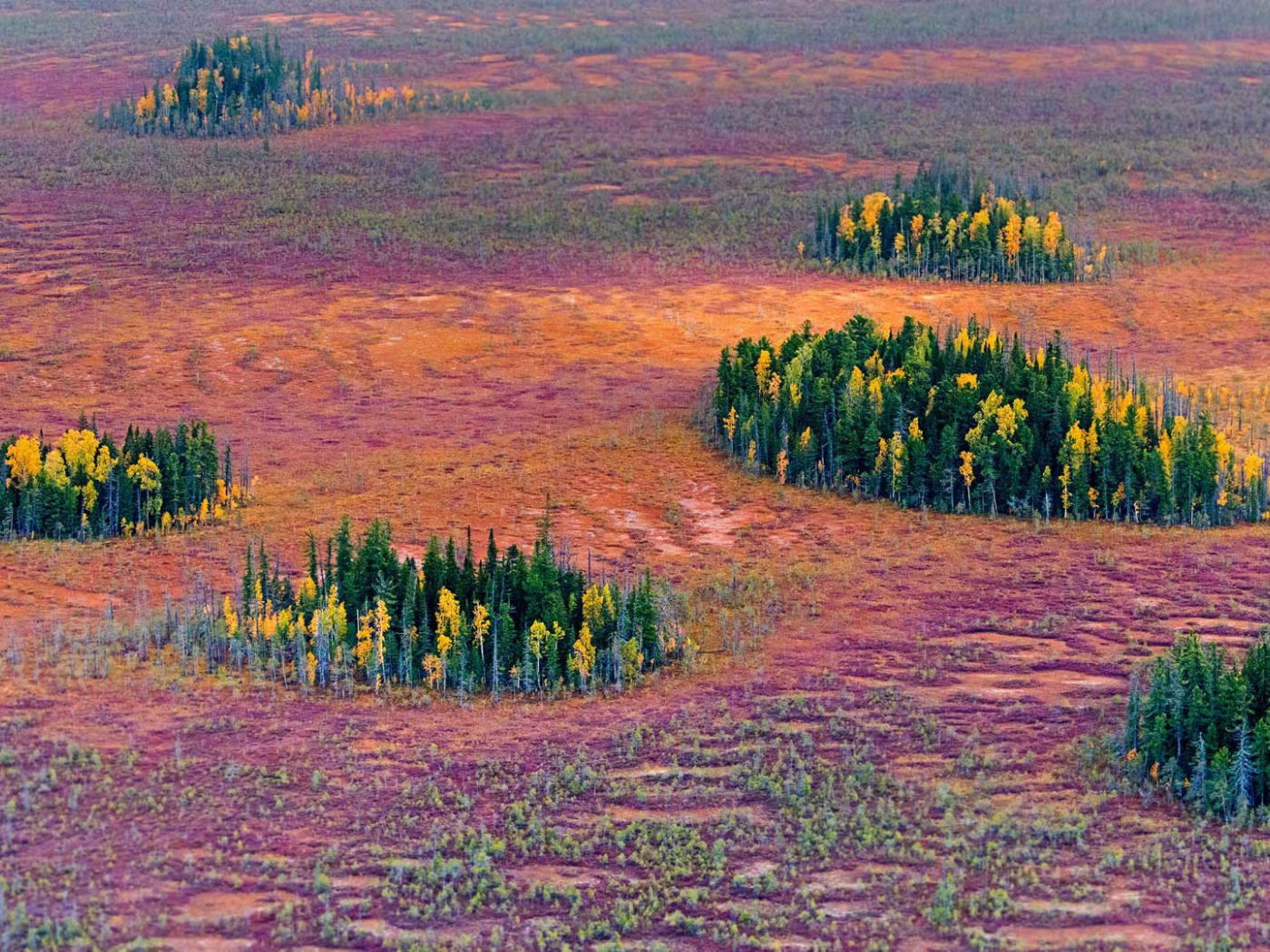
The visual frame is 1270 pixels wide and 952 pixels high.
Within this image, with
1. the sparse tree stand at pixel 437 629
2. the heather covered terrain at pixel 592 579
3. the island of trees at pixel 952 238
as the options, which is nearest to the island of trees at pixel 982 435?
the heather covered terrain at pixel 592 579

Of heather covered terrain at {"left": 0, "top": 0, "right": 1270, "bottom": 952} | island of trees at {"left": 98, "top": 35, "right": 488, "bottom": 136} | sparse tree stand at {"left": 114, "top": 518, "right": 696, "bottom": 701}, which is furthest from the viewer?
island of trees at {"left": 98, "top": 35, "right": 488, "bottom": 136}

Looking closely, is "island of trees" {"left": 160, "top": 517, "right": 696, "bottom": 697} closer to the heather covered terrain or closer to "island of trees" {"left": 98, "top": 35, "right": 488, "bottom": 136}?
the heather covered terrain

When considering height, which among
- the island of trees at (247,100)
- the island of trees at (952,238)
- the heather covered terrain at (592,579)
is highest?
the island of trees at (247,100)

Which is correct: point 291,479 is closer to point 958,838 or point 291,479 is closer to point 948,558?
point 948,558

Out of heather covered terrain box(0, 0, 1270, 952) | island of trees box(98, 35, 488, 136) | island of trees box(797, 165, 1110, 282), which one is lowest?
heather covered terrain box(0, 0, 1270, 952)

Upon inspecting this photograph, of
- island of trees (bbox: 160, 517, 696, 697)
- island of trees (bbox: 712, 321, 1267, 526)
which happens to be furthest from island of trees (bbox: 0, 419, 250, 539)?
island of trees (bbox: 712, 321, 1267, 526)

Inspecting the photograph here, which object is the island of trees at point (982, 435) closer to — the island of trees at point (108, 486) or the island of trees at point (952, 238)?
the island of trees at point (108, 486)

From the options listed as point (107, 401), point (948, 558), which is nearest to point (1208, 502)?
point (948, 558)
